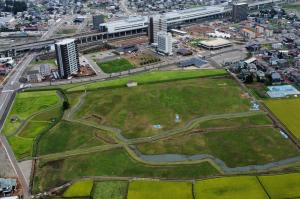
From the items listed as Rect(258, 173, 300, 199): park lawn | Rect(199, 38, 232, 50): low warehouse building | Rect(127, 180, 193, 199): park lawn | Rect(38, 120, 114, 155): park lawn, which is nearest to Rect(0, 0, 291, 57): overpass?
Rect(199, 38, 232, 50): low warehouse building

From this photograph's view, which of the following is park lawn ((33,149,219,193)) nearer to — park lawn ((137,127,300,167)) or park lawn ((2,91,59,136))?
park lawn ((137,127,300,167))

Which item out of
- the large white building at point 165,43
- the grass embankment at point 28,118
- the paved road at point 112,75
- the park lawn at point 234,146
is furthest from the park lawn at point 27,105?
the large white building at point 165,43

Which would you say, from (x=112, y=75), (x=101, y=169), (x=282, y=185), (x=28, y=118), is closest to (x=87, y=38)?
(x=112, y=75)

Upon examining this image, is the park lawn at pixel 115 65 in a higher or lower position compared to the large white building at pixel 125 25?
lower

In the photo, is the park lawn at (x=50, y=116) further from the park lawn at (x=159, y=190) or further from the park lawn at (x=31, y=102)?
the park lawn at (x=159, y=190)

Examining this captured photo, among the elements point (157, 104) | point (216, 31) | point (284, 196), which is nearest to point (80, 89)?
point (157, 104)

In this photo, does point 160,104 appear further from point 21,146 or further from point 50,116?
point 21,146

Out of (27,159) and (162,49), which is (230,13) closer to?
(162,49)
